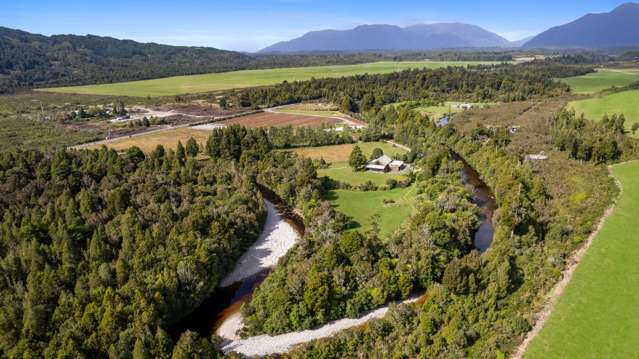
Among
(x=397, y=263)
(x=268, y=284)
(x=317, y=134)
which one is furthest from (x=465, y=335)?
(x=317, y=134)

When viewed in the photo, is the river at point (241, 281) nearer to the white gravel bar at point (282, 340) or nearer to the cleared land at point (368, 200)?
the white gravel bar at point (282, 340)

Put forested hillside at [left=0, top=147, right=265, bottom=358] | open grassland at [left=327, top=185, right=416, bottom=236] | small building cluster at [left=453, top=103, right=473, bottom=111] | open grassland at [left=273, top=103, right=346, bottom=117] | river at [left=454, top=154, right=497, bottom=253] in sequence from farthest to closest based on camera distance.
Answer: small building cluster at [left=453, top=103, right=473, bottom=111]
open grassland at [left=273, top=103, right=346, bottom=117]
open grassland at [left=327, top=185, right=416, bottom=236]
river at [left=454, top=154, right=497, bottom=253]
forested hillside at [left=0, top=147, right=265, bottom=358]

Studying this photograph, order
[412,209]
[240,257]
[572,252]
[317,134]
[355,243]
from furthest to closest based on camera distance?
[317,134], [412,209], [240,257], [572,252], [355,243]

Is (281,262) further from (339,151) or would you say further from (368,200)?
(339,151)

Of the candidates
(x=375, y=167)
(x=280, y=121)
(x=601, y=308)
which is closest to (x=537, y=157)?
(x=375, y=167)

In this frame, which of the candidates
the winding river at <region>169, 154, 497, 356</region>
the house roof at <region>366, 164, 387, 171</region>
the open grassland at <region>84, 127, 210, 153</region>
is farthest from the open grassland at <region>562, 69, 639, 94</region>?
the open grassland at <region>84, 127, 210, 153</region>

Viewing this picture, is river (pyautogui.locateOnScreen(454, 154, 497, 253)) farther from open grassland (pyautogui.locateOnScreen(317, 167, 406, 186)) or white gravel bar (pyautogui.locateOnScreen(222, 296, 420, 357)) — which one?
white gravel bar (pyautogui.locateOnScreen(222, 296, 420, 357))

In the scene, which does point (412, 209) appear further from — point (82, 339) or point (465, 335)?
point (82, 339)
